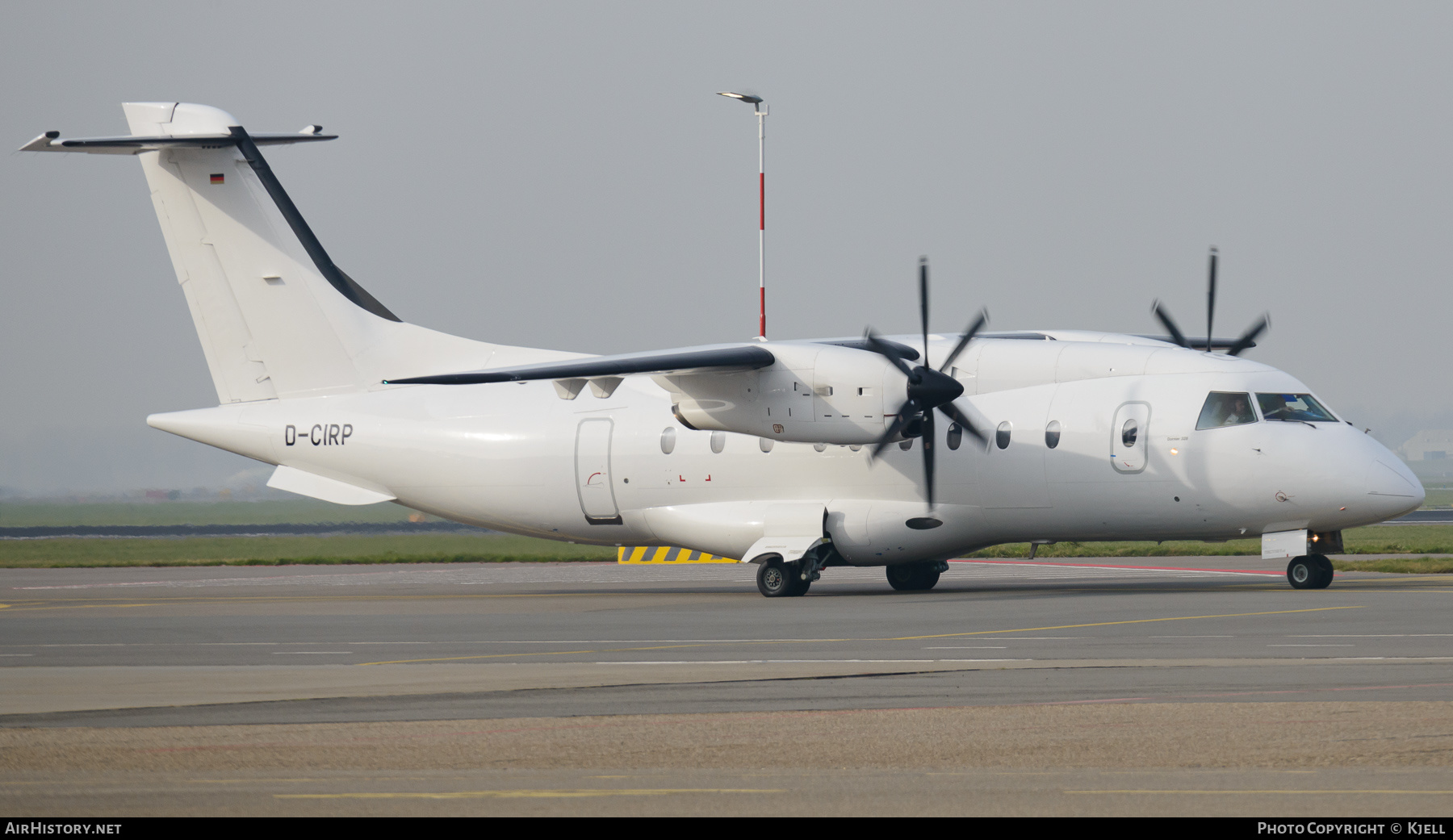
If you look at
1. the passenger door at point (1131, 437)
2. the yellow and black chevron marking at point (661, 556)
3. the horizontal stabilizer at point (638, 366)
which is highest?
the horizontal stabilizer at point (638, 366)

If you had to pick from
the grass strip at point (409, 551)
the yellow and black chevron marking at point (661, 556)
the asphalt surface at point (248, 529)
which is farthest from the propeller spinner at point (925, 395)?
the asphalt surface at point (248, 529)

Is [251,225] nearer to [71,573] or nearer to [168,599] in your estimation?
[168,599]

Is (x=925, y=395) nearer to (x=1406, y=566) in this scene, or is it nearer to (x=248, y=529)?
(x=1406, y=566)

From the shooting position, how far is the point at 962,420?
26203mm

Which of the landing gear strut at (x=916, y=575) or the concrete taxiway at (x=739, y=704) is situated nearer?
the concrete taxiway at (x=739, y=704)

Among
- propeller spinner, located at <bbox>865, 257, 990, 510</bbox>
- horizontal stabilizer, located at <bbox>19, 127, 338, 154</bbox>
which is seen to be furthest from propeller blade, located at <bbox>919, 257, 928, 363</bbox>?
horizontal stabilizer, located at <bbox>19, 127, 338, 154</bbox>

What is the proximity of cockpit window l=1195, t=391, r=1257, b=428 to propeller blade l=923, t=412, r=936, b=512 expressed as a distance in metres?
4.32

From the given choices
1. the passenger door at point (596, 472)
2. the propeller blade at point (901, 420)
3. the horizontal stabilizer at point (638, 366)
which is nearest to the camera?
the propeller blade at point (901, 420)

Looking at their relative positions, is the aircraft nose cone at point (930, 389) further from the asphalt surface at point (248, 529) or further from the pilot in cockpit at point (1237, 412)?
the asphalt surface at point (248, 529)

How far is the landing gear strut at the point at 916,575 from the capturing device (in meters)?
29.4

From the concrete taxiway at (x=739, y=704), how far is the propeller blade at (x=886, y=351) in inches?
152

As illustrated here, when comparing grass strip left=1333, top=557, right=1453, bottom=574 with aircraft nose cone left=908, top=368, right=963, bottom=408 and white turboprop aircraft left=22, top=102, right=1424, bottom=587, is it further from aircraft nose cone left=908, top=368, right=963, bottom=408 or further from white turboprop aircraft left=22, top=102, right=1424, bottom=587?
aircraft nose cone left=908, top=368, right=963, bottom=408

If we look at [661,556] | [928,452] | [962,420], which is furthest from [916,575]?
[661,556]

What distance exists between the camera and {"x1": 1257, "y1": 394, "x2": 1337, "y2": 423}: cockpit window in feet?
82.6
